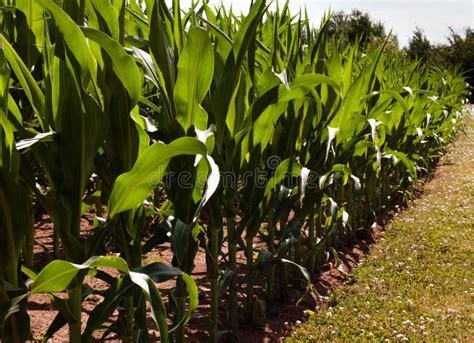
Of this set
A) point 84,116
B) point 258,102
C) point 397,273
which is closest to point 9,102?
point 84,116

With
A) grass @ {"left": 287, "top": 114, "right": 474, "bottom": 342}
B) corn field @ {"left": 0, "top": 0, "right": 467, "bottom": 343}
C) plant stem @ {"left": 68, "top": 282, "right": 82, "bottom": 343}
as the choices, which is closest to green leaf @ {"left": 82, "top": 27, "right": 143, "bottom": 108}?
corn field @ {"left": 0, "top": 0, "right": 467, "bottom": 343}

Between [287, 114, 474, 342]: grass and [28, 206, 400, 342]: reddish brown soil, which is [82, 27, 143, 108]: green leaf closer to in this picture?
[28, 206, 400, 342]: reddish brown soil

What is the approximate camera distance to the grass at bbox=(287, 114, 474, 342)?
242cm

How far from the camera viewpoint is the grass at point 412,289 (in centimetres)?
242

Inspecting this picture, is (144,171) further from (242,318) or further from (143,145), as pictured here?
(242,318)

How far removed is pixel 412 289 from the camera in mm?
2934

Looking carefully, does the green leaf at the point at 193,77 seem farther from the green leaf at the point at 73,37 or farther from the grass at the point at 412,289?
the grass at the point at 412,289

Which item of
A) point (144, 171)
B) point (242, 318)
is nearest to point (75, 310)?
point (144, 171)

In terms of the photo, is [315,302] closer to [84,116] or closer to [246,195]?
[246,195]

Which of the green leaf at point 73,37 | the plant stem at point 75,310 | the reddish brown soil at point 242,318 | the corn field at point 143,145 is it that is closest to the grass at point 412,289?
the reddish brown soil at point 242,318

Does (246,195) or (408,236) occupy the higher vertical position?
(246,195)

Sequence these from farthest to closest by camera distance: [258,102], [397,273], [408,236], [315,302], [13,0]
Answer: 1. [408,236]
2. [397,273]
3. [315,302]
4. [258,102]
5. [13,0]

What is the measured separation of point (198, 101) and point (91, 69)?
0.32 metres

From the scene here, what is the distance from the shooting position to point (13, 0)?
1.65 m
